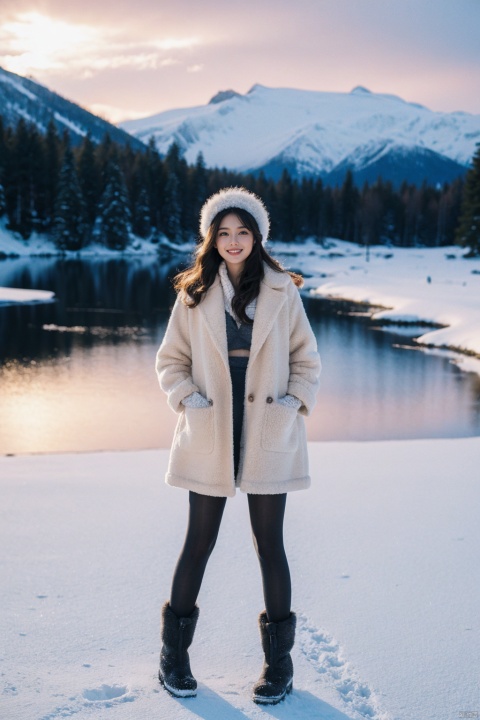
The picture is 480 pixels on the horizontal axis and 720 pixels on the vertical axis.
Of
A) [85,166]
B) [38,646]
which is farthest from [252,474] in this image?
[85,166]

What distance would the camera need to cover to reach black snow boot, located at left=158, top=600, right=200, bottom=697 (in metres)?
2.55

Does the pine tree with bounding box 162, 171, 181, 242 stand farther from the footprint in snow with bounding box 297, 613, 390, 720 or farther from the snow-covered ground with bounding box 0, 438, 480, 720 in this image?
the footprint in snow with bounding box 297, 613, 390, 720

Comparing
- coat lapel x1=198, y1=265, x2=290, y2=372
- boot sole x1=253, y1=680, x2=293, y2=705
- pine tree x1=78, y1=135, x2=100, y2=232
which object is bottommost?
boot sole x1=253, y1=680, x2=293, y2=705

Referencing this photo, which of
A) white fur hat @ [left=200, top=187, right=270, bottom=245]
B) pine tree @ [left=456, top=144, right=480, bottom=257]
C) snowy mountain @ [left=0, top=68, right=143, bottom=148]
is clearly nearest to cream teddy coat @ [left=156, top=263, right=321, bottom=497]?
white fur hat @ [left=200, top=187, right=270, bottom=245]

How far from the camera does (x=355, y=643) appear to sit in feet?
9.71

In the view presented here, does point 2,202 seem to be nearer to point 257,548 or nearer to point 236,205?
point 236,205

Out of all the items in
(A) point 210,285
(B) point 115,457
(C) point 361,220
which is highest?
(C) point 361,220

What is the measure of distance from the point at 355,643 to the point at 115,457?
3.94 m

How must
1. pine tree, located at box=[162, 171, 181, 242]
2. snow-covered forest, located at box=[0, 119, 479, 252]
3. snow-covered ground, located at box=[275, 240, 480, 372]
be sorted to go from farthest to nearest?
1. pine tree, located at box=[162, 171, 181, 242]
2. snow-covered forest, located at box=[0, 119, 479, 252]
3. snow-covered ground, located at box=[275, 240, 480, 372]

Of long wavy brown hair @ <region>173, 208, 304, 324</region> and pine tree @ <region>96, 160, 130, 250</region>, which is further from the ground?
pine tree @ <region>96, 160, 130, 250</region>

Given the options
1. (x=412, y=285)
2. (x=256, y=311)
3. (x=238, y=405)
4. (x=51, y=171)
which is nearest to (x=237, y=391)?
(x=238, y=405)

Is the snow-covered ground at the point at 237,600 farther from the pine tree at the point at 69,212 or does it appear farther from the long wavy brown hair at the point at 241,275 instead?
the pine tree at the point at 69,212

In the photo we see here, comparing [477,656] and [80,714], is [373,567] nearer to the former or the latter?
[477,656]

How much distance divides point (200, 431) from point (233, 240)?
2.45 feet
